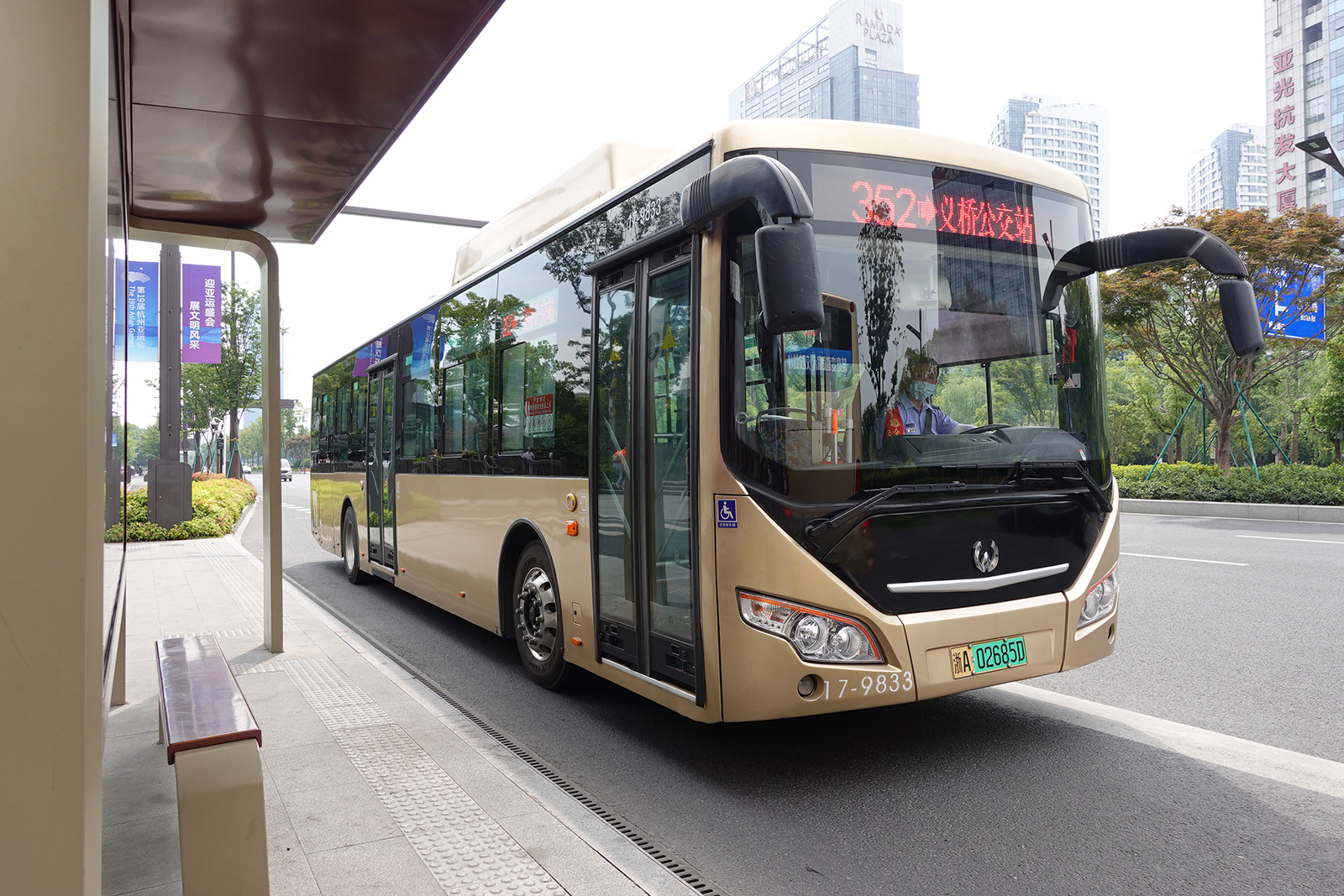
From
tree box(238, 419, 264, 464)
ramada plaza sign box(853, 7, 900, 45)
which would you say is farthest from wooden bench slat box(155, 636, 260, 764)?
tree box(238, 419, 264, 464)

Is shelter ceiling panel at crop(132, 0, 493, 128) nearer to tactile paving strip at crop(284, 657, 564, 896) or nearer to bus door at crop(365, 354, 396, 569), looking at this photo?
tactile paving strip at crop(284, 657, 564, 896)

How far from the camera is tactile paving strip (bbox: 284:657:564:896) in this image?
3377mm

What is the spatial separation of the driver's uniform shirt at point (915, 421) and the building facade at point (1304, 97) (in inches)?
2958

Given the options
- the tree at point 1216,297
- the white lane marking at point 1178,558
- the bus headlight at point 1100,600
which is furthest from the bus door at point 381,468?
the tree at point 1216,297

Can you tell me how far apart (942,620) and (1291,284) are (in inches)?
740

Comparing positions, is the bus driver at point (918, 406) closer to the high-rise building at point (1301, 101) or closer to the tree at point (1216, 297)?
the tree at point (1216, 297)

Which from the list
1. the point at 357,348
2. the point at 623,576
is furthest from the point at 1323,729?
the point at 357,348

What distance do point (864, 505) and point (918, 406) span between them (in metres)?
0.55

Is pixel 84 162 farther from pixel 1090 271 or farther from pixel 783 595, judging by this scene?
pixel 1090 271

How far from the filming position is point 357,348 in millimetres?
11852

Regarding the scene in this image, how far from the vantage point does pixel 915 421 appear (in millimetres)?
4430

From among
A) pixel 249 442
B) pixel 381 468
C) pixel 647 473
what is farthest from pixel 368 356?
pixel 249 442

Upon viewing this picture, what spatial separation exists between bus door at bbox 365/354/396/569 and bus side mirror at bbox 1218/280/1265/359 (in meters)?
7.60

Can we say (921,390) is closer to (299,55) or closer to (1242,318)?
(1242,318)
